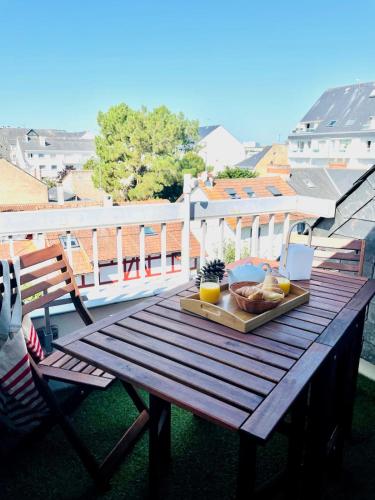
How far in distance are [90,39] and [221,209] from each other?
49099 mm

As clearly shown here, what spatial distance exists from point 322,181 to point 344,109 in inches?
643

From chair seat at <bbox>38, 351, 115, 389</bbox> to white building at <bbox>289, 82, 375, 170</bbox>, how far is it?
3332cm

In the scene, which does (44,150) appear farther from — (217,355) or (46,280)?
(217,355)

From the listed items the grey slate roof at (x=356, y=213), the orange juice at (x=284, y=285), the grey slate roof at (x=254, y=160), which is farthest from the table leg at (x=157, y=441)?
the grey slate roof at (x=254, y=160)

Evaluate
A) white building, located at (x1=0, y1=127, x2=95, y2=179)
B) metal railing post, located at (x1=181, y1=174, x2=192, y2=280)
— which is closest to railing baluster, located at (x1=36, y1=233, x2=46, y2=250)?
metal railing post, located at (x1=181, y1=174, x2=192, y2=280)

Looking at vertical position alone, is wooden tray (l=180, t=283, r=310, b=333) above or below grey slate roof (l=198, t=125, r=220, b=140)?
below

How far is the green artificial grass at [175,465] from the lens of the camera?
1579mm

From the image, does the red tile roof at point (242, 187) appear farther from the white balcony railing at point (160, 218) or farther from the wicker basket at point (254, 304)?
the wicker basket at point (254, 304)

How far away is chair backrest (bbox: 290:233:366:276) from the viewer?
216 centimetres

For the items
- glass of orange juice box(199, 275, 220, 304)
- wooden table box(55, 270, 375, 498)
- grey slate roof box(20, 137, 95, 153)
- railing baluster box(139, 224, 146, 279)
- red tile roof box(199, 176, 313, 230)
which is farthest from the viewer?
grey slate roof box(20, 137, 95, 153)

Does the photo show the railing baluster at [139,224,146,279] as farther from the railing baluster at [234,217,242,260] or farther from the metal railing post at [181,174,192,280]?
the railing baluster at [234,217,242,260]

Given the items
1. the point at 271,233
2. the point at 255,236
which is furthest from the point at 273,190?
the point at 255,236

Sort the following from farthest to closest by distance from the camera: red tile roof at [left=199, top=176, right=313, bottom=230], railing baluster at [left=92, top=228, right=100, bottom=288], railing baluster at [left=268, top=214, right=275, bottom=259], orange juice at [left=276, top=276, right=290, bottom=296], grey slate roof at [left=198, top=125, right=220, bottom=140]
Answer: grey slate roof at [left=198, top=125, right=220, bottom=140]
red tile roof at [left=199, top=176, right=313, bottom=230]
railing baluster at [left=268, top=214, right=275, bottom=259]
railing baluster at [left=92, top=228, right=100, bottom=288]
orange juice at [left=276, top=276, right=290, bottom=296]

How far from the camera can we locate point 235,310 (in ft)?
4.58
